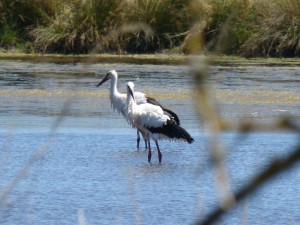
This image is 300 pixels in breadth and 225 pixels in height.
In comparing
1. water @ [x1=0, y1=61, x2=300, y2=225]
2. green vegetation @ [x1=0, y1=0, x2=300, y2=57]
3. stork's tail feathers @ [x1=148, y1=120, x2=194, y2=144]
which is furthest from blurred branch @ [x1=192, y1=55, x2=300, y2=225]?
green vegetation @ [x1=0, y1=0, x2=300, y2=57]

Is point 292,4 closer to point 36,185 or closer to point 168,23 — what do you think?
point 168,23

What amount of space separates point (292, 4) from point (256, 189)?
21.2 m

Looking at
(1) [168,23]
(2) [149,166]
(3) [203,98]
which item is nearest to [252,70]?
(1) [168,23]

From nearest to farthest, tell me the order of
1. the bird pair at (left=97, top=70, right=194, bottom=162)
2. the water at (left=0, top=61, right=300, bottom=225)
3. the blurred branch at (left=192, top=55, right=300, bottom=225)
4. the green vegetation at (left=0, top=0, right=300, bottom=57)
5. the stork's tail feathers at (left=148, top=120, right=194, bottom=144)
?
the blurred branch at (left=192, top=55, right=300, bottom=225) < the water at (left=0, top=61, right=300, bottom=225) < the stork's tail feathers at (left=148, top=120, right=194, bottom=144) < the bird pair at (left=97, top=70, right=194, bottom=162) < the green vegetation at (left=0, top=0, right=300, bottom=57)

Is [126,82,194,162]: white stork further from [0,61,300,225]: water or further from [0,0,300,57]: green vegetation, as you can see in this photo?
[0,0,300,57]: green vegetation

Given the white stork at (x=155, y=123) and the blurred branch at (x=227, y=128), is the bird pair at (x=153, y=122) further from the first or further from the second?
the blurred branch at (x=227, y=128)

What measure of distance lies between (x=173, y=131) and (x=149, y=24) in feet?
40.8

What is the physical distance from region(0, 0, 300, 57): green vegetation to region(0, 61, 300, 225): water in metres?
3.22

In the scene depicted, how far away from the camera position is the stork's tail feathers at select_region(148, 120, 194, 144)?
9648 mm

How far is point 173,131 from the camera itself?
9.83m

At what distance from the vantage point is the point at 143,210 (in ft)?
22.6

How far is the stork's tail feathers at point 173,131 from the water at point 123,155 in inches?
9.4

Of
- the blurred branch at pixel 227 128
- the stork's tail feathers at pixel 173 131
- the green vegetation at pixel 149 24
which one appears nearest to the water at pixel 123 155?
the blurred branch at pixel 227 128

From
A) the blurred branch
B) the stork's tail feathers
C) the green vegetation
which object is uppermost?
the blurred branch
